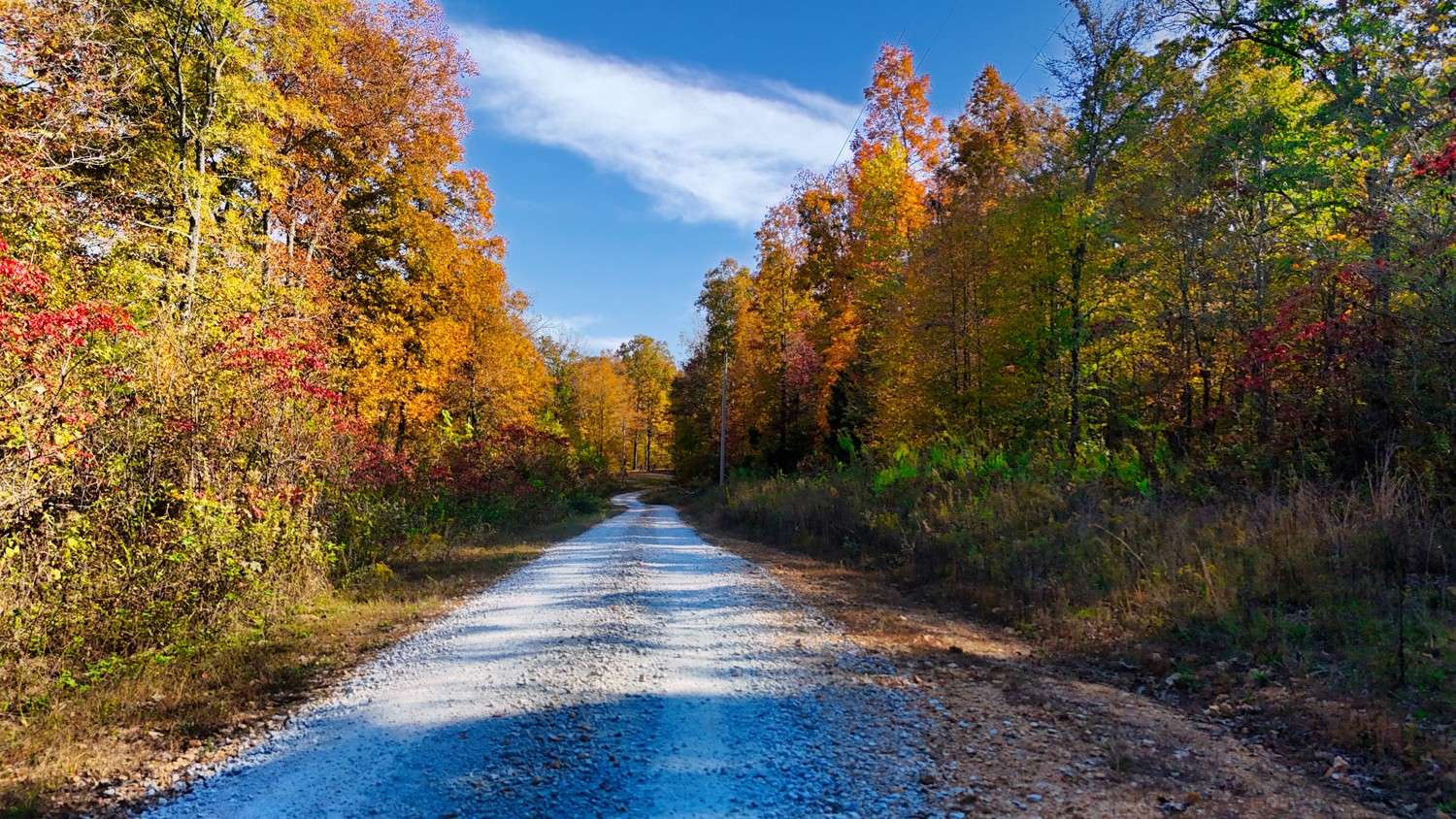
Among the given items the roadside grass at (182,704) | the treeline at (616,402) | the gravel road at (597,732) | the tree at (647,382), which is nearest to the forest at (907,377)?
the roadside grass at (182,704)

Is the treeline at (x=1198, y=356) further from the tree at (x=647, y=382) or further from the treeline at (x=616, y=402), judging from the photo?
the tree at (x=647, y=382)

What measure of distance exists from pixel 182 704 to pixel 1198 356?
13354 mm

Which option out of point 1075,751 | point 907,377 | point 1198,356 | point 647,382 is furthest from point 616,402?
point 1075,751

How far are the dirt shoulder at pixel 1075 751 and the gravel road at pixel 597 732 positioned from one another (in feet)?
0.95

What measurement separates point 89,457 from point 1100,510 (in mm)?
10559

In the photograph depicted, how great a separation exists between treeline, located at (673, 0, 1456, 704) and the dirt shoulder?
140 cm

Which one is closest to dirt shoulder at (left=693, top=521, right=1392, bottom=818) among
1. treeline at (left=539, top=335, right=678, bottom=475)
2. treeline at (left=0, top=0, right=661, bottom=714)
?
treeline at (left=0, top=0, right=661, bottom=714)

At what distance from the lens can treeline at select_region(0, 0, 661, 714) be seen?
17.0 feet

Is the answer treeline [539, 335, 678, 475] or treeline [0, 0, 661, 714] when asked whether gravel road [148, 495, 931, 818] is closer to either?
treeline [0, 0, 661, 714]

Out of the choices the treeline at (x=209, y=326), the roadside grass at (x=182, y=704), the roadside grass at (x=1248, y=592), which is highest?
the treeline at (x=209, y=326)

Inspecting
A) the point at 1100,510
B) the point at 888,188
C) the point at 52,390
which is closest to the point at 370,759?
the point at 52,390

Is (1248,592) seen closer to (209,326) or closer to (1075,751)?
(1075,751)

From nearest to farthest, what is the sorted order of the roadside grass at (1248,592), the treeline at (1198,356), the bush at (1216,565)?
the roadside grass at (1248,592)
the bush at (1216,565)
the treeline at (1198,356)

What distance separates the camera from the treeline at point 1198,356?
20.7ft
